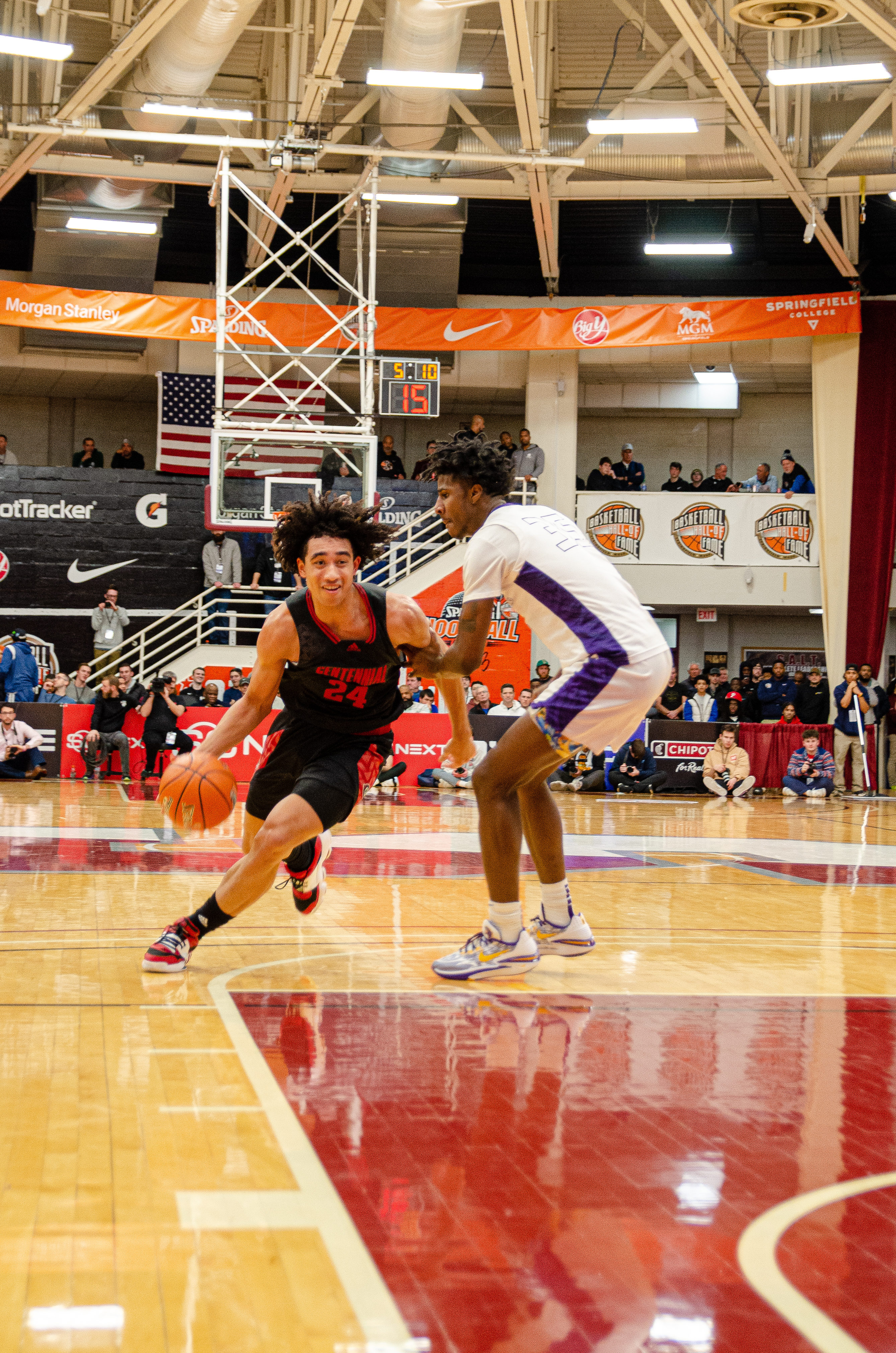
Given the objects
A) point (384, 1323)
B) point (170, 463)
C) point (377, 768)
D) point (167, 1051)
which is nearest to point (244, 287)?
point (170, 463)

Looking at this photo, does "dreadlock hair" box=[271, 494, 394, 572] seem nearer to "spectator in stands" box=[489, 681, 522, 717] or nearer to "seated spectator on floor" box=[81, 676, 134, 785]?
"seated spectator on floor" box=[81, 676, 134, 785]

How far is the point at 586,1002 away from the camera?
4574 millimetres

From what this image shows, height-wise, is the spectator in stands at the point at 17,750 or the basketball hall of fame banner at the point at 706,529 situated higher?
the basketball hall of fame banner at the point at 706,529

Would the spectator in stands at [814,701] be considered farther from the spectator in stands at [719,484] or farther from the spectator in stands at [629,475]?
the spectator in stands at [629,475]

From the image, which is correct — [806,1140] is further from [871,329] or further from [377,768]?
[871,329]

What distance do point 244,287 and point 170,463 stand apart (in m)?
4.03

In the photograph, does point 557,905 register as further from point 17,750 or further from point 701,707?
point 701,707

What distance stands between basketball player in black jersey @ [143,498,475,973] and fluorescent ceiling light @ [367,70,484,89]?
40.6ft

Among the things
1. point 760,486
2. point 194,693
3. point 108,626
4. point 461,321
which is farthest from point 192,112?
point 760,486

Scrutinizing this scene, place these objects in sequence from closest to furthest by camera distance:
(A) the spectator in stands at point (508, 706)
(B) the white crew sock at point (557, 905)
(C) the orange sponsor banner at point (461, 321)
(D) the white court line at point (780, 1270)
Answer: (D) the white court line at point (780, 1270) → (B) the white crew sock at point (557, 905) → (A) the spectator in stands at point (508, 706) → (C) the orange sponsor banner at point (461, 321)

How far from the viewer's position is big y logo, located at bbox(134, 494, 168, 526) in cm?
2255

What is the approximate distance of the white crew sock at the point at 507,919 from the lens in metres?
4.91

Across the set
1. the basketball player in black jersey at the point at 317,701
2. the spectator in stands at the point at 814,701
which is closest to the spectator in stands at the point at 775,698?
the spectator in stands at the point at 814,701

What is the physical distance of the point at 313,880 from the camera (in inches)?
216
